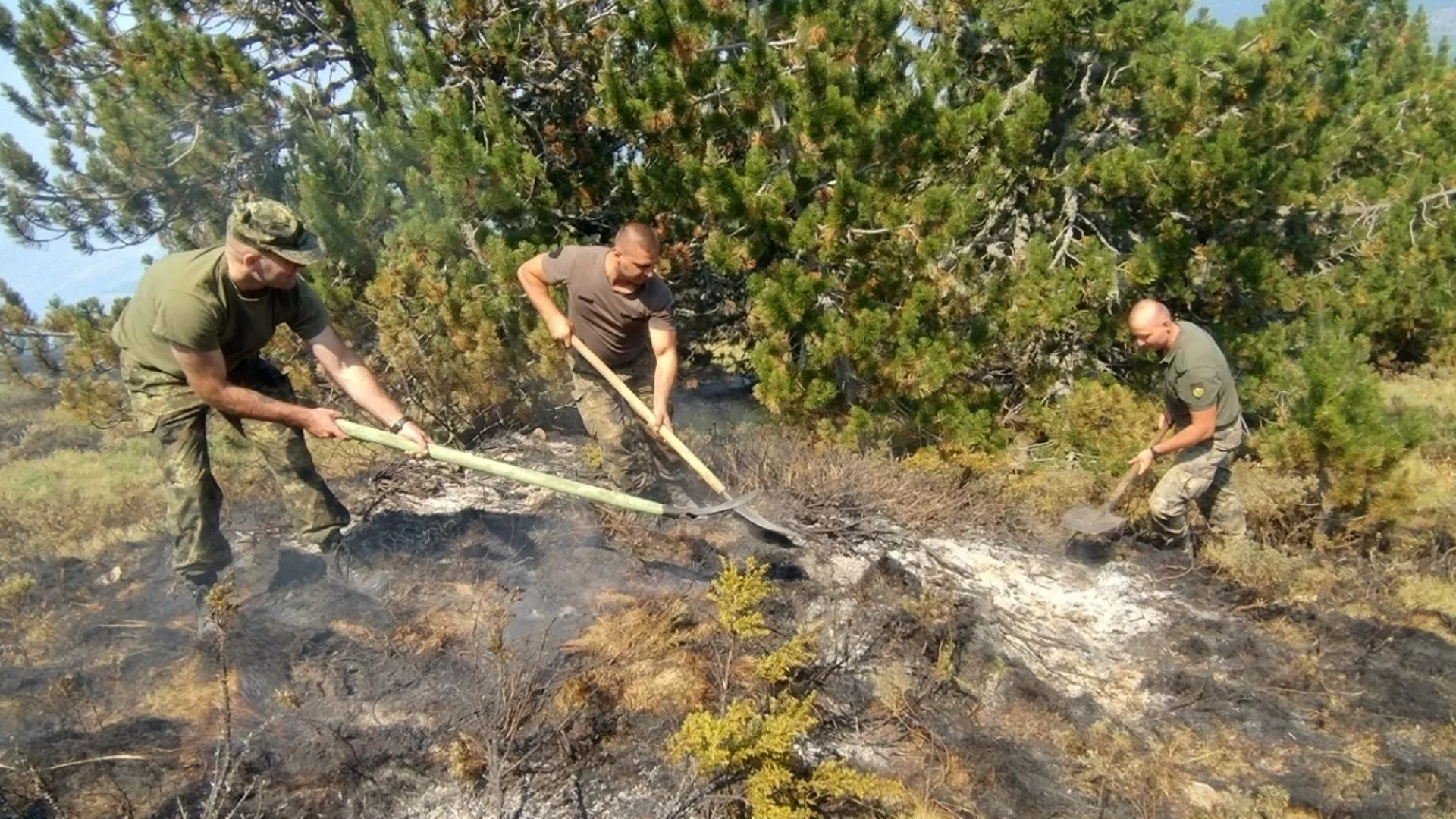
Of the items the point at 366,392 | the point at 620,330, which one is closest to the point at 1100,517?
the point at 620,330

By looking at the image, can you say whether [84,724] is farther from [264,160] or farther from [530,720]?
[264,160]

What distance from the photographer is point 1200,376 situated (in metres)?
4.19

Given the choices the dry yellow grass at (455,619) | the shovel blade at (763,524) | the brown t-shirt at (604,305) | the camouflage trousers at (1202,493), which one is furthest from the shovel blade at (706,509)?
the camouflage trousers at (1202,493)

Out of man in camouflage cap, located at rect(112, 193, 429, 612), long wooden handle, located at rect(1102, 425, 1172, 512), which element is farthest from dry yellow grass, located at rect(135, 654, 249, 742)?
long wooden handle, located at rect(1102, 425, 1172, 512)

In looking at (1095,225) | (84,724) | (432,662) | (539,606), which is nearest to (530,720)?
(432,662)

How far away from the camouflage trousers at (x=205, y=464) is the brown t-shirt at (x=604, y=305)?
4.51 ft

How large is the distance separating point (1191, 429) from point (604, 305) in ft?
9.42

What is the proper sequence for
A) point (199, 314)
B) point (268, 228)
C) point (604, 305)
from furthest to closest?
point (604, 305)
point (199, 314)
point (268, 228)

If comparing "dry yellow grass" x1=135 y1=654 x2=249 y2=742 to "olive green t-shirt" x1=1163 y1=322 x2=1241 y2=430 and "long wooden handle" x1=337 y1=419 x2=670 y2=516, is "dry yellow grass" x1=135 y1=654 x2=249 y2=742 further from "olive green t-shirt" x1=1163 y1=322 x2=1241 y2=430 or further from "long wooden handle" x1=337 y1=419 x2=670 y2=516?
"olive green t-shirt" x1=1163 y1=322 x2=1241 y2=430

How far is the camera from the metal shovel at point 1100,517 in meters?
4.52

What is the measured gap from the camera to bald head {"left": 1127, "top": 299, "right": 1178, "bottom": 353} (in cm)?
418

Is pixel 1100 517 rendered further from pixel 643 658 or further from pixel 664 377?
pixel 643 658

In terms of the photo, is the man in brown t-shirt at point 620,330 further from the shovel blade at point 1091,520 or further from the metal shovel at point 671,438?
the shovel blade at point 1091,520

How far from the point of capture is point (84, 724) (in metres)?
3.20
